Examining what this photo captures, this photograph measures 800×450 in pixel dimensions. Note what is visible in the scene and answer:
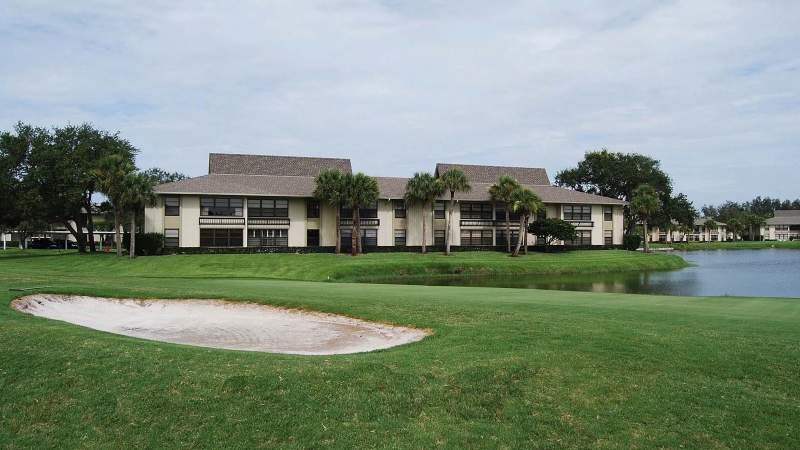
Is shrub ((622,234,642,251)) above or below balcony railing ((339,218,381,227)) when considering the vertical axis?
below

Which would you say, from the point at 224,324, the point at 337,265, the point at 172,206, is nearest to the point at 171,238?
the point at 172,206

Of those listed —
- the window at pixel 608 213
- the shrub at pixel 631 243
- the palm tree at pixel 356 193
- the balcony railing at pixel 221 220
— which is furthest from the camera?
the window at pixel 608 213

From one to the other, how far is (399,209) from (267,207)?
1494 centimetres

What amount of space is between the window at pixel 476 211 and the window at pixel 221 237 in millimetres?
26215

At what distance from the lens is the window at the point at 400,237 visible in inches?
2741

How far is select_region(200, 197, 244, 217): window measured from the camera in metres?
63.0

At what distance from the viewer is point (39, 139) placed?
64188 mm

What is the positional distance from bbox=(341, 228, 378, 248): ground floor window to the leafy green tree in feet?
62.6

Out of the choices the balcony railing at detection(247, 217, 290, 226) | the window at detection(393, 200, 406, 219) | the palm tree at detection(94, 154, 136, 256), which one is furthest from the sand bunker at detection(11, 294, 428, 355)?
the window at detection(393, 200, 406, 219)

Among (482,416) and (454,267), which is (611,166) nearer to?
(454,267)

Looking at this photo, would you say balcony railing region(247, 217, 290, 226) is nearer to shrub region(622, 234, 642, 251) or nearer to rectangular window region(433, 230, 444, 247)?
rectangular window region(433, 230, 444, 247)

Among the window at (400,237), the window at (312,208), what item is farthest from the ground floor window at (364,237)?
the window at (312,208)

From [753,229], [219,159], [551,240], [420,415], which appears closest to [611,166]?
[551,240]

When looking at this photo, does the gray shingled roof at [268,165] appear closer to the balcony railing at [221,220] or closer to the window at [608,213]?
the balcony railing at [221,220]
